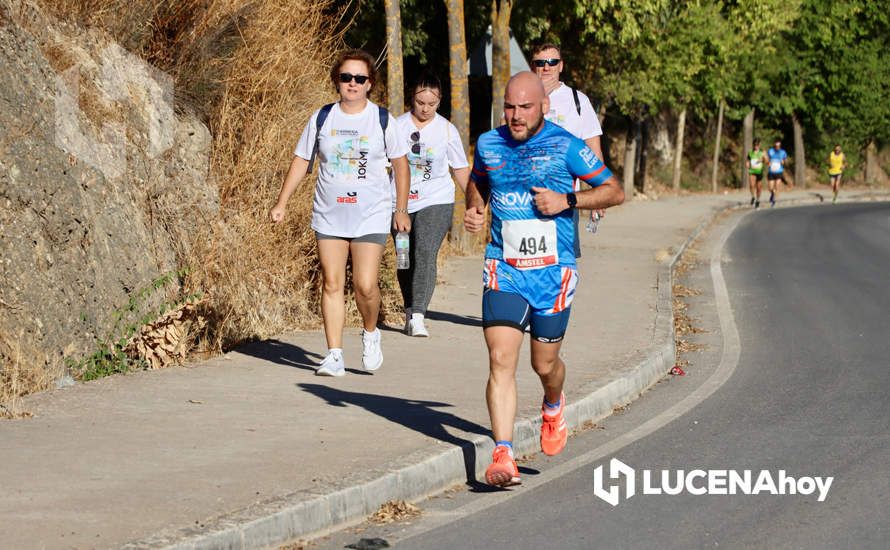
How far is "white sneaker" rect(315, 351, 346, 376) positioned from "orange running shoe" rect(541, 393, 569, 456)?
237 cm

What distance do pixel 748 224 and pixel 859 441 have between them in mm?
25175

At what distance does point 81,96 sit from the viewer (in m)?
10.4

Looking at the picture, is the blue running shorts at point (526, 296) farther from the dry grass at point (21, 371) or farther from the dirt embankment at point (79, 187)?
the dirt embankment at point (79, 187)

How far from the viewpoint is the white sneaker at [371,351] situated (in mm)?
9414

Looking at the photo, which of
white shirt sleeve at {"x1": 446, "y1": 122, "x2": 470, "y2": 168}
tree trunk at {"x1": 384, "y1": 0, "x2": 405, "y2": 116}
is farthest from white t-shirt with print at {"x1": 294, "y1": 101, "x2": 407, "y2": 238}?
tree trunk at {"x1": 384, "y1": 0, "x2": 405, "y2": 116}

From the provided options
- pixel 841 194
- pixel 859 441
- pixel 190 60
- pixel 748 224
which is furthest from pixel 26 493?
pixel 841 194

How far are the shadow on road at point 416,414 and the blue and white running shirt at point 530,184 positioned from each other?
1.06m

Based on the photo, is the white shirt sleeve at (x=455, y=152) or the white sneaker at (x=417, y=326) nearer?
the white sneaker at (x=417, y=326)

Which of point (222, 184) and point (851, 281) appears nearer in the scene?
point (222, 184)

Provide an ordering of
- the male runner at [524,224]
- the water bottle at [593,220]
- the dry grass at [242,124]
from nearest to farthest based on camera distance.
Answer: the male runner at [524,224] < the water bottle at [593,220] < the dry grass at [242,124]

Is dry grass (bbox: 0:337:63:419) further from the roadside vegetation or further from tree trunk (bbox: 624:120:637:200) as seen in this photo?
tree trunk (bbox: 624:120:637:200)

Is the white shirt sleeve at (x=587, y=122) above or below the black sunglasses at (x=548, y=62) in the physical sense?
below

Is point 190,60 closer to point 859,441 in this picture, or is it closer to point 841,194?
point 859,441

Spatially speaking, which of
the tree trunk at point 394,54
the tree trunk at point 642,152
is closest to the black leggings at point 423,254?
the tree trunk at point 394,54
